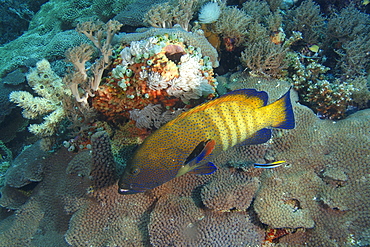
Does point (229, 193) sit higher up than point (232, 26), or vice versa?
point (232, 26)

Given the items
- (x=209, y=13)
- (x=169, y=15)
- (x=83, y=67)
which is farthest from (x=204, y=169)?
(x=209, y=13)

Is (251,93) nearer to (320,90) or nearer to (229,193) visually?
(229,193)

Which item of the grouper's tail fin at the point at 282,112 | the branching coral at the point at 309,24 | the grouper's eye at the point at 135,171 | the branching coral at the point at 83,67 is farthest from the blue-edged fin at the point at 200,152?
the branching coral at the point at 309,24

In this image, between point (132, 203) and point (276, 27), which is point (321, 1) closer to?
point (276, 27)

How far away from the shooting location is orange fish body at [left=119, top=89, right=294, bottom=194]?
2092mm

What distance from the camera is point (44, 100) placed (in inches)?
164

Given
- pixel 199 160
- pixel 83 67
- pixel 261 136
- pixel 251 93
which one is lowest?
pixel 261 136

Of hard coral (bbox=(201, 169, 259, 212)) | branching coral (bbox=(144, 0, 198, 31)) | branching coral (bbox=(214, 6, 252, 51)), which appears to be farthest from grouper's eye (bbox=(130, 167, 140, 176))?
branching coral (bbox=(214, 6, 252, 51))

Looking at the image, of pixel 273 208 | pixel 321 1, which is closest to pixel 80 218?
pixel 273 208

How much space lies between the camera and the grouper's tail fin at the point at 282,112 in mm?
2391

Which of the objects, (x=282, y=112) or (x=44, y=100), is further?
(x=44, y=100)

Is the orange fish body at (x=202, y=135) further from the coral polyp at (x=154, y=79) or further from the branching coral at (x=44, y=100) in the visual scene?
the branching coral at (x=44, y=100)

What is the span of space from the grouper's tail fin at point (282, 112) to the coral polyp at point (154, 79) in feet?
3.82

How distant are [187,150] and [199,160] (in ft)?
0.50
